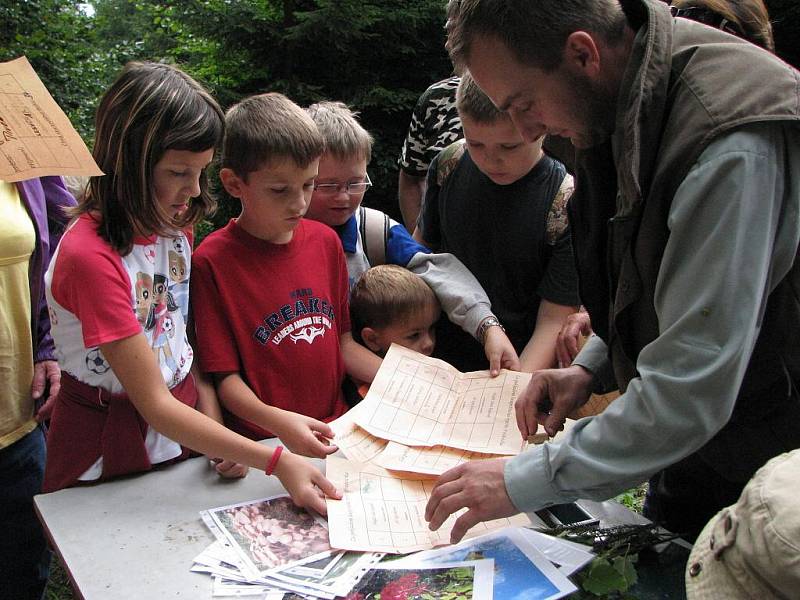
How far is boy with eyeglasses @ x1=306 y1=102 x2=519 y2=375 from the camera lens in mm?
2213

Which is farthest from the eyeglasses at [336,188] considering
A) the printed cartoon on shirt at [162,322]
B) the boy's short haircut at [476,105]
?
the printed cartoon on shirt at [162,322]

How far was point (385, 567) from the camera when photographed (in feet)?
4.36

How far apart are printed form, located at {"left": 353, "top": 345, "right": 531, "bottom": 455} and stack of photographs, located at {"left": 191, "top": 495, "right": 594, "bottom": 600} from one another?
1.05 ft

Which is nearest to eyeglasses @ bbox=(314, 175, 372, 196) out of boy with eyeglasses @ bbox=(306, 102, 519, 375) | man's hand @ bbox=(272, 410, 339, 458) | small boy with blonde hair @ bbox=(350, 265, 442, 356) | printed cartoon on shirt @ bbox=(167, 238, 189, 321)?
boy with eyeglasses @ bbox=(306, 102, 519, 375)

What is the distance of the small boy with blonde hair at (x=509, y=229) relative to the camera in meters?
2.17

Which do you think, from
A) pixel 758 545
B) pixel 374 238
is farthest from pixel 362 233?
pixel 758 545

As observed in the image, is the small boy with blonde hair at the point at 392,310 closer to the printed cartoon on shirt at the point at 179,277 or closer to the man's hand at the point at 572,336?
the man's hand at the point at 572,336

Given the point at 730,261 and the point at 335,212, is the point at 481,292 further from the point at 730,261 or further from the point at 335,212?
the point at 730,261

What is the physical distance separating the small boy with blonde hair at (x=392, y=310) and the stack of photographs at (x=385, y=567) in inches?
32.8

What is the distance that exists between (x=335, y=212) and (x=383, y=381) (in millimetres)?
675

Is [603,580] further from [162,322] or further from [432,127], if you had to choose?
[432,127]

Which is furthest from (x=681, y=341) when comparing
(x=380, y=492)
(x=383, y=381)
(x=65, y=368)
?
(x=65, y=368)

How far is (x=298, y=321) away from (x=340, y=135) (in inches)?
25.2

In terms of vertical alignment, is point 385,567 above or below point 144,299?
below
